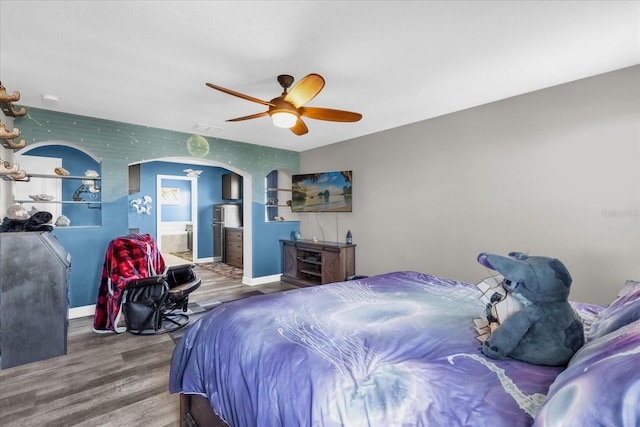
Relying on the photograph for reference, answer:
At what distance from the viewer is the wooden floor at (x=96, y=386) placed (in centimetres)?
185

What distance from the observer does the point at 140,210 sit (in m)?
6.19

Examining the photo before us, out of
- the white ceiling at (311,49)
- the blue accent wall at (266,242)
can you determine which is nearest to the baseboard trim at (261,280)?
the blue accent wall at (266,242)

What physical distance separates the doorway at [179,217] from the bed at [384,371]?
6.20 metres

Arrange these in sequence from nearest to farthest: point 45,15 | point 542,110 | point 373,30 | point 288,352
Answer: point 288,352 < point 45,15 < point 373,30 < point 542,110

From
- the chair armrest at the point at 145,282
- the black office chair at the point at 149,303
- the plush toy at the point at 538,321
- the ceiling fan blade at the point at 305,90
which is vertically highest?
the ceiling fan blade at the point at 305,90

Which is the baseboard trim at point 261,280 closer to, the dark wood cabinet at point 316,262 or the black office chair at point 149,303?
the dark wood cabinet at point 316,262

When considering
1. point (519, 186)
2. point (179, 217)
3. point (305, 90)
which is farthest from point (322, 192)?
point (179, 217)

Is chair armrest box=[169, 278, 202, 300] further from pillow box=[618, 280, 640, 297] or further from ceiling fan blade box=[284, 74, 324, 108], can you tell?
pillow box=[618, 280, 640, 297]

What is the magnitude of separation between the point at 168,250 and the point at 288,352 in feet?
25.3

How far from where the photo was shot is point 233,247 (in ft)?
22.7

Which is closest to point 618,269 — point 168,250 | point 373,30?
point 373,30

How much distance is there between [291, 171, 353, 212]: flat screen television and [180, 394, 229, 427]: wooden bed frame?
134 inches

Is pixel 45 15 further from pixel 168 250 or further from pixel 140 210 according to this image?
pixel 168 250

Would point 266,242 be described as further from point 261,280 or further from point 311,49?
point 311,49
